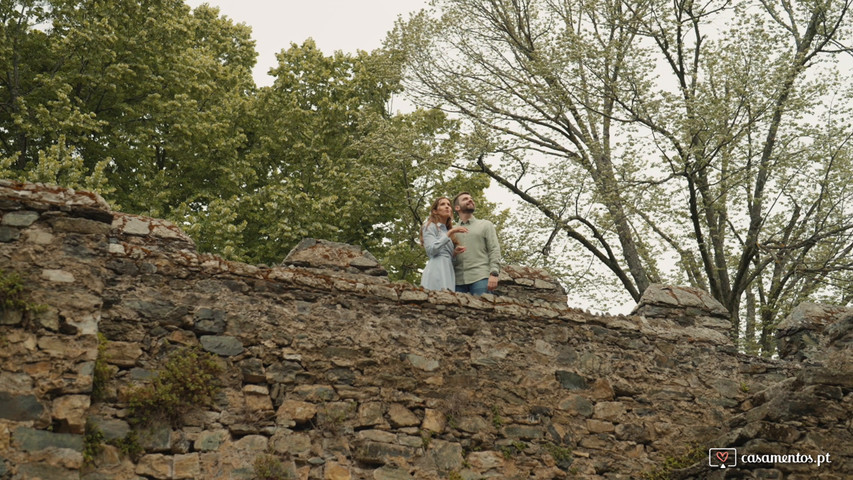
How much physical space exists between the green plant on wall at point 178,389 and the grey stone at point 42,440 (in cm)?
73

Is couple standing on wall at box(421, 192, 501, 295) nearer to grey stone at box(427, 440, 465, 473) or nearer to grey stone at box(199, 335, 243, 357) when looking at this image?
grey stone at box(427, 440, 465, 473)

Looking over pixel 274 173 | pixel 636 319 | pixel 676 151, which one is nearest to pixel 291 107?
pixel 274 173

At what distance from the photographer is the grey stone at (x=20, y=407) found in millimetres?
5504

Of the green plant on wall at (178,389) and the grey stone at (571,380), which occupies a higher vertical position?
the grey stone at (571,380)

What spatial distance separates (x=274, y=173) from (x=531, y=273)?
8.82m

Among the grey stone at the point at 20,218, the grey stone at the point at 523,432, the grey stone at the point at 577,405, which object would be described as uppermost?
the grey stone at the point at 20,218

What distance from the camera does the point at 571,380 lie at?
8.34m

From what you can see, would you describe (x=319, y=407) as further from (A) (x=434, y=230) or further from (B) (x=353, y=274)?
(A) (x=434, y=230)

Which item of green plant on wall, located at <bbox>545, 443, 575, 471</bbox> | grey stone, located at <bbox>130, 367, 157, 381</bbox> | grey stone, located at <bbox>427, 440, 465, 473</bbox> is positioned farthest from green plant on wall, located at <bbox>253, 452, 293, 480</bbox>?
green plant on wall, located at <bbox>545, 443, 575, 471</bbox>

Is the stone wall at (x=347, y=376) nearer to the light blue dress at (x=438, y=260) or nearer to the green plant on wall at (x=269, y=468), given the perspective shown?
the green plant on wall at (x=269, y=468)

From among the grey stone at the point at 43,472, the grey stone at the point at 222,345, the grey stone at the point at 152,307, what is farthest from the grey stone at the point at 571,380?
the grey stone at the point at 43,472

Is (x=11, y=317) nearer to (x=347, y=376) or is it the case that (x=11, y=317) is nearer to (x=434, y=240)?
Result: (x=347, y=376)

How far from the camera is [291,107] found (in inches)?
706

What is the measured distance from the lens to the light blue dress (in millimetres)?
9219
